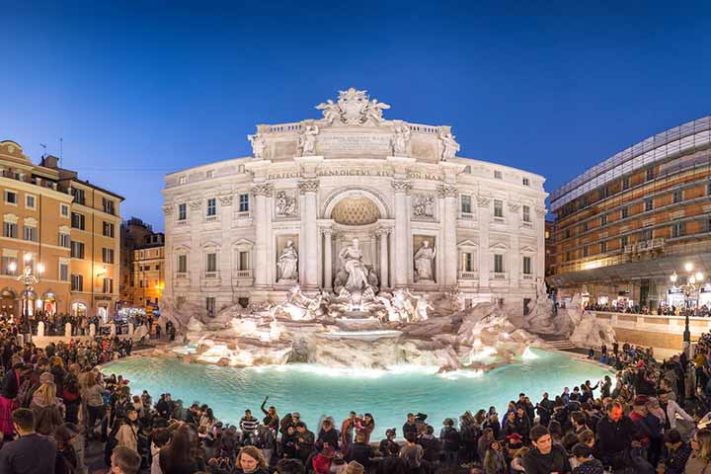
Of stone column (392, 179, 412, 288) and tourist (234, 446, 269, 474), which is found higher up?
stone column (392, 179, 412, 288)

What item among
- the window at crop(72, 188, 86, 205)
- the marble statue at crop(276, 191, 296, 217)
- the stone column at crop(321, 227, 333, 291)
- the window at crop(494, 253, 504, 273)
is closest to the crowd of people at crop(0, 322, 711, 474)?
the stone column at crop(321, 227, 333, 291)

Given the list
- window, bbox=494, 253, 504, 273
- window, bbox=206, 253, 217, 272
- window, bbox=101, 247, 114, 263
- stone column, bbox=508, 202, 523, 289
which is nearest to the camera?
window, bbox=206, 253, 217, 272

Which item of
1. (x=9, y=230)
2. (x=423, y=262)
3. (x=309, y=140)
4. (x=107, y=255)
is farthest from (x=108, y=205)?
(x=423, y=262)

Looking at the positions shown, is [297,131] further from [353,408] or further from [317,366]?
[353,408]

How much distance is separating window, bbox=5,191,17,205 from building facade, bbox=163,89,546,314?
1075cm

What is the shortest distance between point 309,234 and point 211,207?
8.70 meters

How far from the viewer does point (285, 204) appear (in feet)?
99.7

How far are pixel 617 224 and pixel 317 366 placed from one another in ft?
126

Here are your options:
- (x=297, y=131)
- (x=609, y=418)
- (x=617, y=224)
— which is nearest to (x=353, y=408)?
(x=609, y=418)

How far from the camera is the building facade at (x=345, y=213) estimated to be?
29.5 m

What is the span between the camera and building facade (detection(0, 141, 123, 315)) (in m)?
30.1

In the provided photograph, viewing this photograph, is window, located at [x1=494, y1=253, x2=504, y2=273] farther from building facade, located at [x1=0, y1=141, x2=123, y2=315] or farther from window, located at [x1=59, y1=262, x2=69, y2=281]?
window, located at [x1=59, y1=262, x2=69, y2=281]

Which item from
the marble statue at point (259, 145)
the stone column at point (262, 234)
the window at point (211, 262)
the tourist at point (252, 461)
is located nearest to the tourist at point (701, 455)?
the tourist at point (252, 461)

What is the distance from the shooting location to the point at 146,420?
915cm
